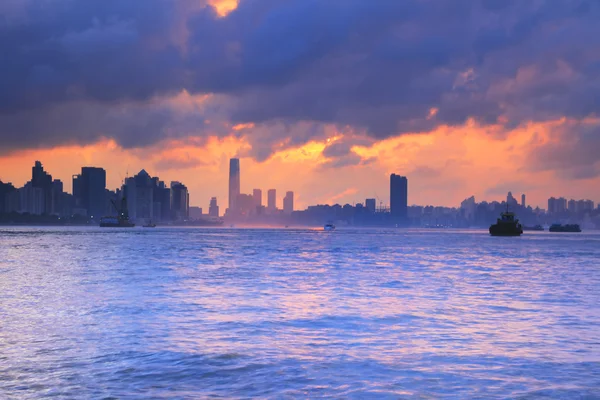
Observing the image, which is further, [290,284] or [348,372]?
[290,284]

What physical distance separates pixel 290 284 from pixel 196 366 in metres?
29.1

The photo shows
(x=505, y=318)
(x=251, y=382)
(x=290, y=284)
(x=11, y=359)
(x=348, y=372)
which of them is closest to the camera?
(x=251, y=382)

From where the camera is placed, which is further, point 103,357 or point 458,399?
point 103,357

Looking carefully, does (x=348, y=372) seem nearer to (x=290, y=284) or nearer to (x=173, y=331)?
(x=173, y=331)

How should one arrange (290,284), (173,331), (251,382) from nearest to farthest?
1. (251,382)
2. (173,331)
3. (290,284)

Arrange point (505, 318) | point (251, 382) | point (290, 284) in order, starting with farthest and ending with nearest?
point (290, 284)
point (505, 318)
point (251, 382)

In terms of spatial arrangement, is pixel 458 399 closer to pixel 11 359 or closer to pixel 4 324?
pixel 11 359

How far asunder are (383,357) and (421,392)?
180 inches

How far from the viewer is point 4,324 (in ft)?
87.0

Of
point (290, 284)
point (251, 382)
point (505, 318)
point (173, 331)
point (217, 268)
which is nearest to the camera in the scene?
point (251, 382)

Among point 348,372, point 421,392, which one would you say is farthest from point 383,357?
point 421,392

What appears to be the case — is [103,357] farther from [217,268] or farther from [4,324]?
[217,268]

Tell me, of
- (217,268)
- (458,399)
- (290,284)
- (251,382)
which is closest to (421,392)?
(458,399)

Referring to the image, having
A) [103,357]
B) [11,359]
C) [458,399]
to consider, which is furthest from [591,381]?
[11,359]
